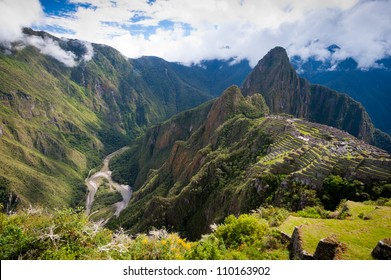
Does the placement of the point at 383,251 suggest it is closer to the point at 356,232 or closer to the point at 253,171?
the point at 356,232

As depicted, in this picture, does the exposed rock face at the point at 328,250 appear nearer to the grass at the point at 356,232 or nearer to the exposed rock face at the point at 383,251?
the grass at the point at 356,232

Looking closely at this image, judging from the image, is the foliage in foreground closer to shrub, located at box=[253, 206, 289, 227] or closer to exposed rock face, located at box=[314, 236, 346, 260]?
exposed rock face, located at box=[314, 236, 346, 260]

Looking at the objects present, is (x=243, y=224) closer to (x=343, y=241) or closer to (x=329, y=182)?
(x=343, y=241)

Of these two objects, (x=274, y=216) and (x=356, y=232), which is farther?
(x=274, y=216)

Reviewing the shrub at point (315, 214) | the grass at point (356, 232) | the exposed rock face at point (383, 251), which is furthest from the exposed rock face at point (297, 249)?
the shrub at point (315, 214)

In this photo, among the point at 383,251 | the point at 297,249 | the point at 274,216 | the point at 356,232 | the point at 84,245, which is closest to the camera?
the point at 383,251

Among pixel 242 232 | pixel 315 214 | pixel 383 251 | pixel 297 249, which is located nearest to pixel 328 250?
pixel 383 251

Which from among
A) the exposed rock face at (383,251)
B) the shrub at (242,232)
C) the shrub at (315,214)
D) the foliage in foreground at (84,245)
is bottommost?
the shrub at (315,214)
